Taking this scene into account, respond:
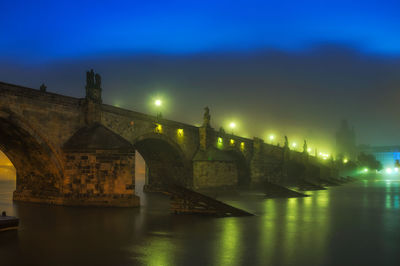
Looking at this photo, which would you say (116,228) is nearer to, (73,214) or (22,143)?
(73,214)

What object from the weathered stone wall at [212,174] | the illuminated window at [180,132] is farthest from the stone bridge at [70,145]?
the weathered stone wall at [212,174]

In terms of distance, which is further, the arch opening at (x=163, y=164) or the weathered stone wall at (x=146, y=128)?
the arch opening at (x=163, y=164)

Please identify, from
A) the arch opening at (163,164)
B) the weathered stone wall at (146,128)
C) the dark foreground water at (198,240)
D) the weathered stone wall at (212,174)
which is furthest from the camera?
the weathered stone wall at (212,174)

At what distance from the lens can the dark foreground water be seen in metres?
8.95

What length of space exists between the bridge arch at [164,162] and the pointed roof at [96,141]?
9818mm

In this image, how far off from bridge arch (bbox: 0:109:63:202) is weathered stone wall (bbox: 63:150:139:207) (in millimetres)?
878

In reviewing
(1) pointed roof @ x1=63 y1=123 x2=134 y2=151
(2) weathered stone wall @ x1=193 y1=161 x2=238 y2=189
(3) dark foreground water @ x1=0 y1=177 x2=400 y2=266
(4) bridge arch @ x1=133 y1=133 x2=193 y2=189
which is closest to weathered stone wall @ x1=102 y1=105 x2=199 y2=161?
(4) bridge arch @ x1=133 y1=133 x2=193 y2=189

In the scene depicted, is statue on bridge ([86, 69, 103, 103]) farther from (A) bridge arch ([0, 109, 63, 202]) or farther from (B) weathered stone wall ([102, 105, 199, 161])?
(A) bridge arch ([0, 109, 63, 202])

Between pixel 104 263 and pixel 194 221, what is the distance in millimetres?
7147

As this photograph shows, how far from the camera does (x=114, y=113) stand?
25.7 m

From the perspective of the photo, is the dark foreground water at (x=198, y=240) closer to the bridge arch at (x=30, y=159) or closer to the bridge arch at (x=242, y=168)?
the bridge arch at (x=30, y=159)

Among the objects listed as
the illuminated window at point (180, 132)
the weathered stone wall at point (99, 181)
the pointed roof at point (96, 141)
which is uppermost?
the illuminated window at point (180, 132)

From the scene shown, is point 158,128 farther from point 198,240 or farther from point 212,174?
point 198,240

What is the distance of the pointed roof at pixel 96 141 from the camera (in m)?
21.2
